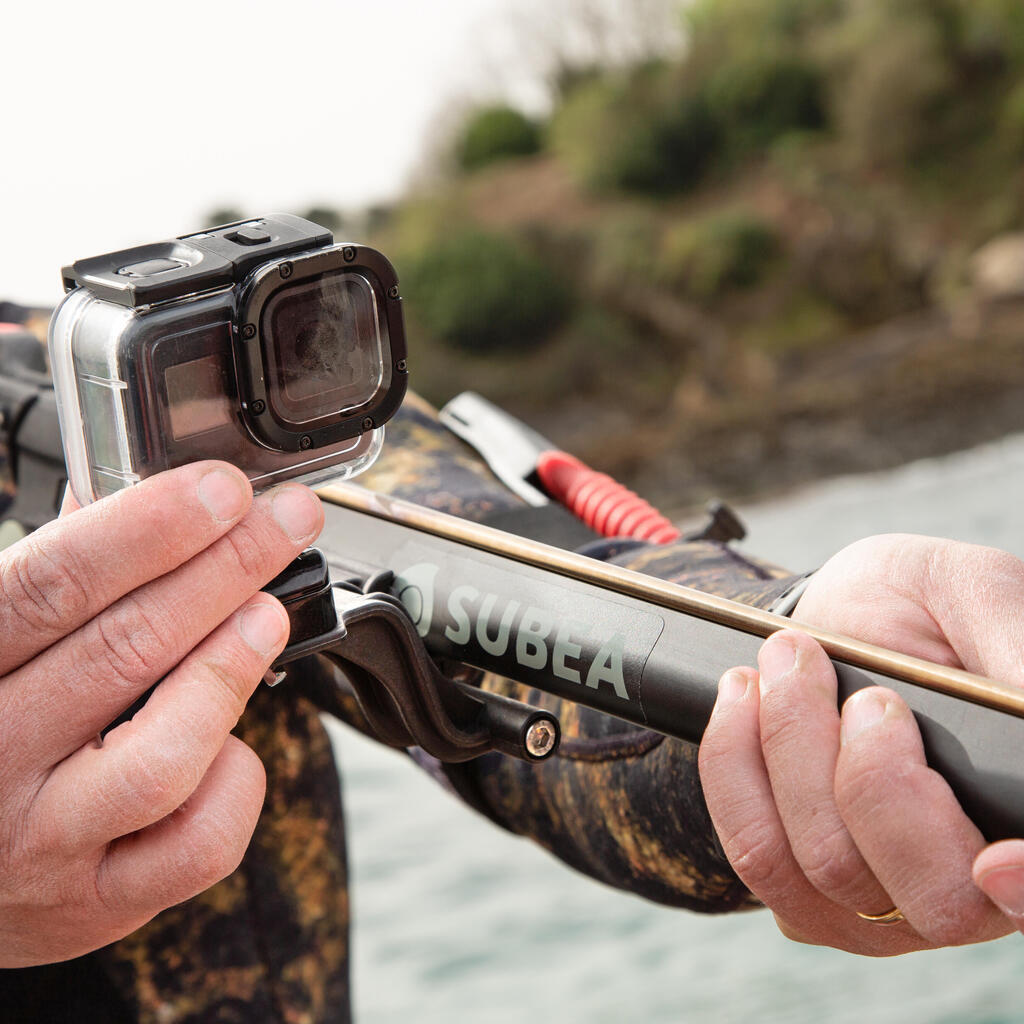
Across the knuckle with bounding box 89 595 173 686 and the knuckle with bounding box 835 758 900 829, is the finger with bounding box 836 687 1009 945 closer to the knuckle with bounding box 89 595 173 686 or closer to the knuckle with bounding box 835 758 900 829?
the knuckle with bounding box 835 758 900 829

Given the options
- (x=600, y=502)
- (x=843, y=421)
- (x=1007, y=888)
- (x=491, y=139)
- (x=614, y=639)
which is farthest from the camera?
(x=491, y=139)

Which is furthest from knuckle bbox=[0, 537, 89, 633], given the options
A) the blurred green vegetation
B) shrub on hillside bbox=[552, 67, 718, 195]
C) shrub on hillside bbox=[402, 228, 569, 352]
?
shrub on hillside bbox=[552, 67, 718, 195]

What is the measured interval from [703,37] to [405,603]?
24.1 ft

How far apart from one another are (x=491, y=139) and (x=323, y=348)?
7.38 m

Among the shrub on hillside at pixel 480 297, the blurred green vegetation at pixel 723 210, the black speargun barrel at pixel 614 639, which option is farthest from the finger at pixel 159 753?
the shrub on hillside at pixel 480 297

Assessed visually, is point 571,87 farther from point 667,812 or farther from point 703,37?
point 667,812

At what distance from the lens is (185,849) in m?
0.43

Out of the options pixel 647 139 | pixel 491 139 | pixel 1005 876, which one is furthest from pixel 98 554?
pixel 491 139

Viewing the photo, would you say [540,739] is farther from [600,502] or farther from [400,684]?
[600,502]

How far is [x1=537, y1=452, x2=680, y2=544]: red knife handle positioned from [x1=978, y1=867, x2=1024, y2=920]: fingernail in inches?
14.7

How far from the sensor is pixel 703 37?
23.9 feet

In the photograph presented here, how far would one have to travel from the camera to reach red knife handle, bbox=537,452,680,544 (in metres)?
0.76

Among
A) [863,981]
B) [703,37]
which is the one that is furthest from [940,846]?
[703,37]

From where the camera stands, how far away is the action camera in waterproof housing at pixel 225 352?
39 centimetres
